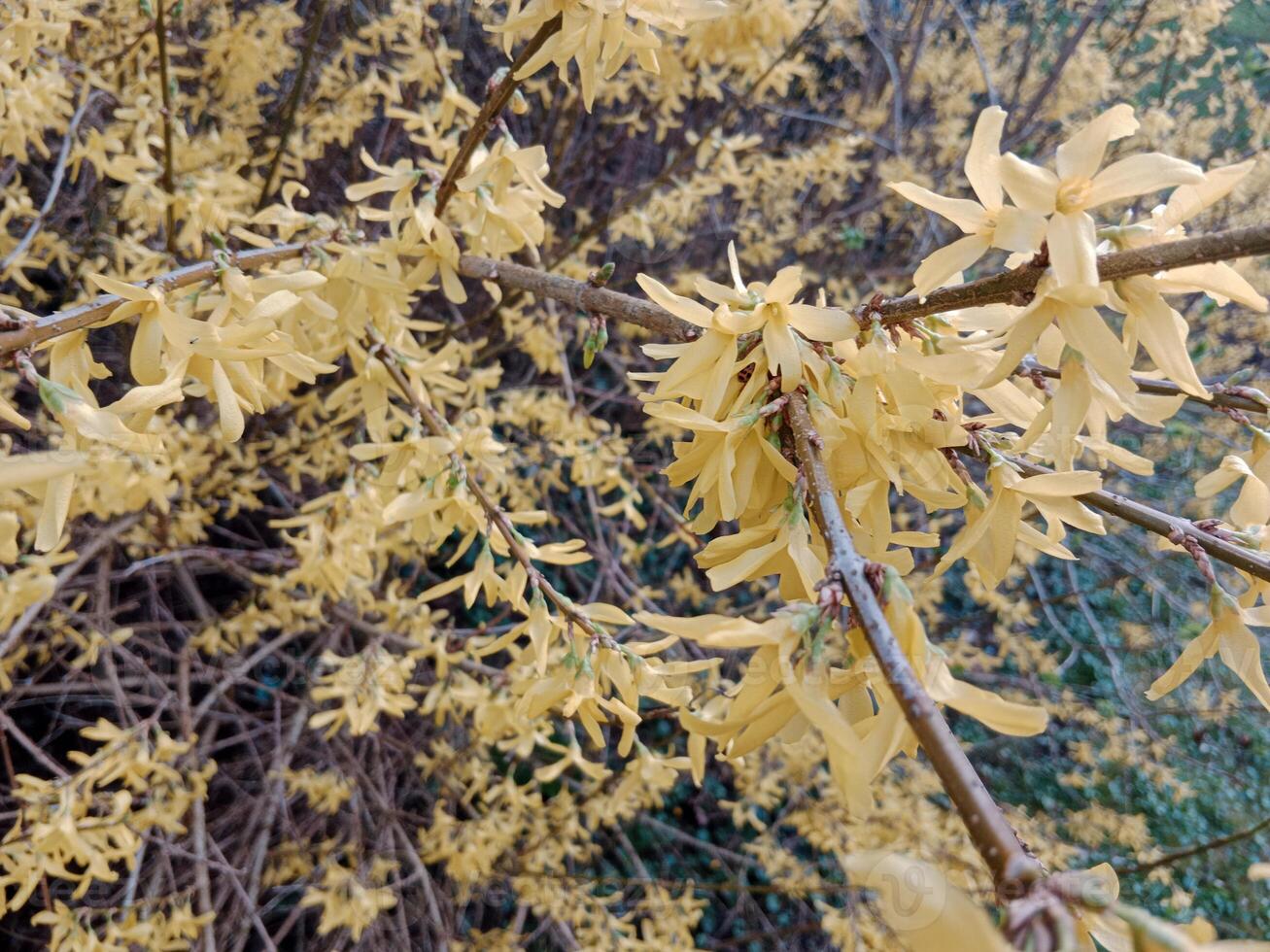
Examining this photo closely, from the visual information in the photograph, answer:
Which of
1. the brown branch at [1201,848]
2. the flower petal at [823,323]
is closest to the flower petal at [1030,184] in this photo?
the flower petal at [823,323]

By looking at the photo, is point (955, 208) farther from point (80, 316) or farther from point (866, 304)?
point (80, 316)

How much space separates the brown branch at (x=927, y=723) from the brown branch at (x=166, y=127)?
1744 millimetres

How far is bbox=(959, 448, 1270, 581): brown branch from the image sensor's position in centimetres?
78

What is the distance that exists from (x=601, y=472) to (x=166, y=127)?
134 cm

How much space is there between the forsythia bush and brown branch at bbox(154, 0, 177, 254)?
0.02 metres

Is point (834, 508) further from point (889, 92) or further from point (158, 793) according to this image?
point (889, 92)

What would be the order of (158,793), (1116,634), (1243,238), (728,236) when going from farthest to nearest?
(1116,634), (728,236), (158,793), (1243,238)

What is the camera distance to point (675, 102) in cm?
291

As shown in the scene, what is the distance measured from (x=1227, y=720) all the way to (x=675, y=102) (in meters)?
4.48

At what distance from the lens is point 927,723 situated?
50 centimetres

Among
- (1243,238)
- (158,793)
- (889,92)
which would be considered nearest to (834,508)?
(1243,238)

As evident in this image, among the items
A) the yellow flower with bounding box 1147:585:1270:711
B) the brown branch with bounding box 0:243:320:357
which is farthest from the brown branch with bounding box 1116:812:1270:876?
the brown branch with bounding box 0:243:320:357

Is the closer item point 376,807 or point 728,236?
point 376,807

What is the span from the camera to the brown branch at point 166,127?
5.62ft
